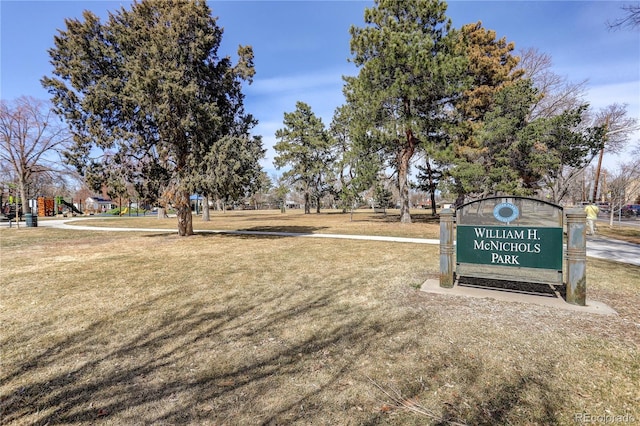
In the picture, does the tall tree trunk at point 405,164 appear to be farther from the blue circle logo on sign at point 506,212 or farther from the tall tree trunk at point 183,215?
the blue circle logo on sign at point 506,212

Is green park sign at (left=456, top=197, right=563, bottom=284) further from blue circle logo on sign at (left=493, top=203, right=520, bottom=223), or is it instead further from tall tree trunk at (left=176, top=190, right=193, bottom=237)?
tall tree trunk at (left=176, top=190, right=193, bottom=237)

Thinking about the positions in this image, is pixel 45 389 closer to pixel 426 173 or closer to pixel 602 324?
pixel 602 324

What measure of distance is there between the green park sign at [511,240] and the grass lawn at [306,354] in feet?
1.83

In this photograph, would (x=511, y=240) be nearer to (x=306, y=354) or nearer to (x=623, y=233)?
(x=306, y=354)

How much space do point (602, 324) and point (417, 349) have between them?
8.28ft

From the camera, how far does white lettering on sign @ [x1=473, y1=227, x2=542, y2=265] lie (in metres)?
4.60

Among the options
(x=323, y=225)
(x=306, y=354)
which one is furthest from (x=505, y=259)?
(x=323, y=225)

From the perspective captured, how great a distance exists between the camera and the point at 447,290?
5.04 meters

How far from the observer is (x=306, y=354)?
3129 millimetres

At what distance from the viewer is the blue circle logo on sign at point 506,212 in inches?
186

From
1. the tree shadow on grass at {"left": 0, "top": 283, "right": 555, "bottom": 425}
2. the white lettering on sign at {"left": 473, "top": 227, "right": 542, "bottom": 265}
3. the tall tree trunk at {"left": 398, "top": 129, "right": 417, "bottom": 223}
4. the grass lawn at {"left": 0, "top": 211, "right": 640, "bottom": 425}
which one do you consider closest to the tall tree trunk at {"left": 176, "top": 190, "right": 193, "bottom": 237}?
the grass lawn at {"left": 0, "top": 211, "right": 640, "bottom": 425}

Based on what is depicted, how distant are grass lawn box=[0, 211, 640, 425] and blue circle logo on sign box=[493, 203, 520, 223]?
1.33 metres

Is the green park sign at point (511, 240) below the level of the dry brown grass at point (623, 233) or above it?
above

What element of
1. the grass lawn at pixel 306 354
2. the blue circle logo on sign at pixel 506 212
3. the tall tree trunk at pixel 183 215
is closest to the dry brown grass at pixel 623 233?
the grass lawn at pixel 306 354
